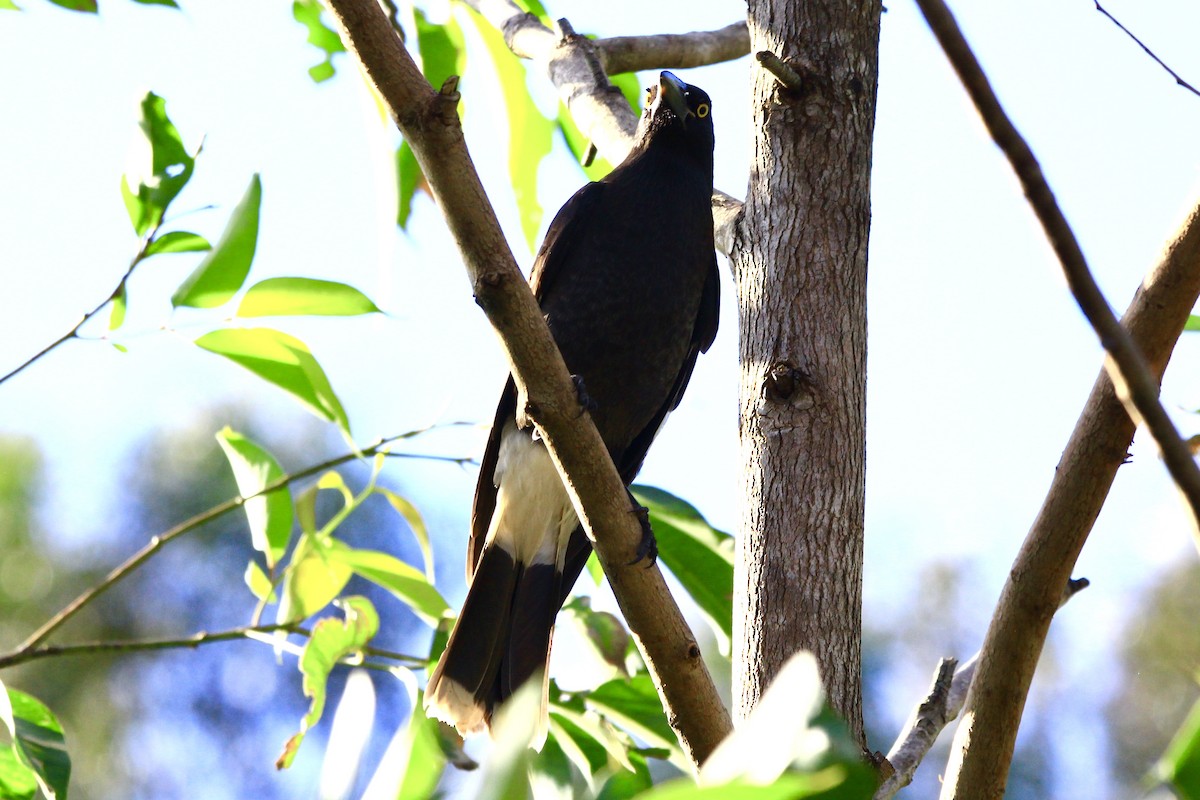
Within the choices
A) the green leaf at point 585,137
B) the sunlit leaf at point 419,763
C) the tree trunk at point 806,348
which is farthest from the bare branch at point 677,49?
the sunlit leaf at point 419,763

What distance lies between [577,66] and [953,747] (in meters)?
1.39

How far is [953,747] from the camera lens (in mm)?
1237

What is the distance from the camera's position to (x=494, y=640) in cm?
207

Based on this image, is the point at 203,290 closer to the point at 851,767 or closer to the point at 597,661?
the point at 597,661

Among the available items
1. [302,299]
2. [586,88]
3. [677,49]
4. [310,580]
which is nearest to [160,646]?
[310,580]

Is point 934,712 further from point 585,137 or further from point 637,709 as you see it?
point 585,137

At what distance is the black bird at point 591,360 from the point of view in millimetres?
2131

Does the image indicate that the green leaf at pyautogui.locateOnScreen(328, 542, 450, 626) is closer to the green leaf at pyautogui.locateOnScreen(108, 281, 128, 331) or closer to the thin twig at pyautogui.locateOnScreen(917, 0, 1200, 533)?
the green leaf at pyautogui.locateOnScreen(108, 281, 128, 331)

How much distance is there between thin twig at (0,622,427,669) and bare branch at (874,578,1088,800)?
2.06ft

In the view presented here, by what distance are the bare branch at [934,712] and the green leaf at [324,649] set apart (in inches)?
26.4

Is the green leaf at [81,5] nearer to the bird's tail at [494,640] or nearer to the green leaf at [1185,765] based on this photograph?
the bird's tail at [494,640]

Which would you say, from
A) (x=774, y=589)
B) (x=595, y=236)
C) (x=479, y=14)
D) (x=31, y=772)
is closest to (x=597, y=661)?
(x=774, y=589)

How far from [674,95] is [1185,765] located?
2244mm

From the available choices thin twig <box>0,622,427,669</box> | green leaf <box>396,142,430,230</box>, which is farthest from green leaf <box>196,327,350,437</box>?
green leaf <box>396,142,430,230</box>
